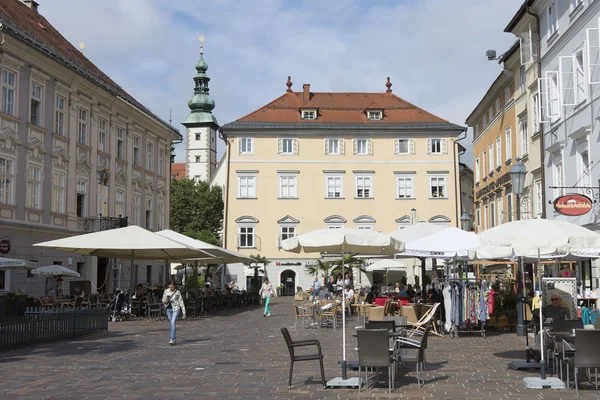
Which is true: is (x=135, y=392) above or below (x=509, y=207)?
below

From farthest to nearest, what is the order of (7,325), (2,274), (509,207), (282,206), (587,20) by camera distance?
(282,206) < (509,207) < (2,274) < (587,20) < (7,325)

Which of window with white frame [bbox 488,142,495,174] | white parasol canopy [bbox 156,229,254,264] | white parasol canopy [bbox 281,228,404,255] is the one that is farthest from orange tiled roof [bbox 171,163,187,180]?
white parasol canopy [bbox 281,228,404,255]

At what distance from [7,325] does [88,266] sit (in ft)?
65.7

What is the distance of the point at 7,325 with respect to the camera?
15.4 metres

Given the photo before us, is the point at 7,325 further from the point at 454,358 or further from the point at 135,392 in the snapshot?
the point at 454,358

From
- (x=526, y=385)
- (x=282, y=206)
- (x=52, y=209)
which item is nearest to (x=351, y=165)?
(x=282, y=206)

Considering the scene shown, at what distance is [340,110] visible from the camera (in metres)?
59.6

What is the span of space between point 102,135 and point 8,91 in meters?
9.17

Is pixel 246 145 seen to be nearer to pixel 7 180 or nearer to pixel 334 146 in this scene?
pixel 334 146

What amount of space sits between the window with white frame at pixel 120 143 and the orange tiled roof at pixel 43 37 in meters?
1.92

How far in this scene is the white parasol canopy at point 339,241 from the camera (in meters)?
11.8

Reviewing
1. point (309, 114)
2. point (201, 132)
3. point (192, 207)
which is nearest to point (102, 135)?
point (309, 114)

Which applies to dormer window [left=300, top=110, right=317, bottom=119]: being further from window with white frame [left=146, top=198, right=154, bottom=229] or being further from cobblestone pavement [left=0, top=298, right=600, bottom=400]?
cobblestone pavement [left=0, top=298, right=600, bottom=400]

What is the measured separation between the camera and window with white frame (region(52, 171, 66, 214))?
31828 mm
